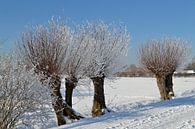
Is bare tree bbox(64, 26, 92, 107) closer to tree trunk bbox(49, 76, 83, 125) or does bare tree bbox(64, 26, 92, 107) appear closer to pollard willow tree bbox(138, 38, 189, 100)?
tree trunk bbox(49, 76, 83, 125)

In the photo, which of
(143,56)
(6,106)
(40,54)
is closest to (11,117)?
(6,106)

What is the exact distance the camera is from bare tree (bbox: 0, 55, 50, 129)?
12.4 m

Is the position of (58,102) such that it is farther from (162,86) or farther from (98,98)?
(162,86)

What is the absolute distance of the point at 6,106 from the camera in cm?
1240

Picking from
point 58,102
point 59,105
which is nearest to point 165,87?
point 59,105

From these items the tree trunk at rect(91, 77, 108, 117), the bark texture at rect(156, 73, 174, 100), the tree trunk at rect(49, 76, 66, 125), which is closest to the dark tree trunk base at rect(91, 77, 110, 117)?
the tree trunk at rect(91, 77, 108, 117)

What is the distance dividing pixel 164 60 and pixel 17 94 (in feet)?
66.1

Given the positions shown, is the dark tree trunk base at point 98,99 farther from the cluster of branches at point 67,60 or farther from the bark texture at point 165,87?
the bark texture at point 165,87

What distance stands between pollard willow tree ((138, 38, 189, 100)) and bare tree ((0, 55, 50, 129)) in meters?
18.4

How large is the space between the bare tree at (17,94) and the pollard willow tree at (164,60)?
18429mm

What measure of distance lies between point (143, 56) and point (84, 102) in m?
6.33

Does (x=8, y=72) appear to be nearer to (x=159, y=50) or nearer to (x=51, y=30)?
(x=51, y=30)

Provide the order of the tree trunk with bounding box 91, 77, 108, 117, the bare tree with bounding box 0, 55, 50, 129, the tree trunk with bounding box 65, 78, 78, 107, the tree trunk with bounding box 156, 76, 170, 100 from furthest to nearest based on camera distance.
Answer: the tree trunk with bounding box 156, 76, 170, 100
the tree trunk with bounding box 91, 77, 108, 117
the tree trunk with bounding box 65, 78, 78, 107
the bare tree with bounding box 0, 55, 50, 129

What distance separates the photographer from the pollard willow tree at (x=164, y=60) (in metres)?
31.0
